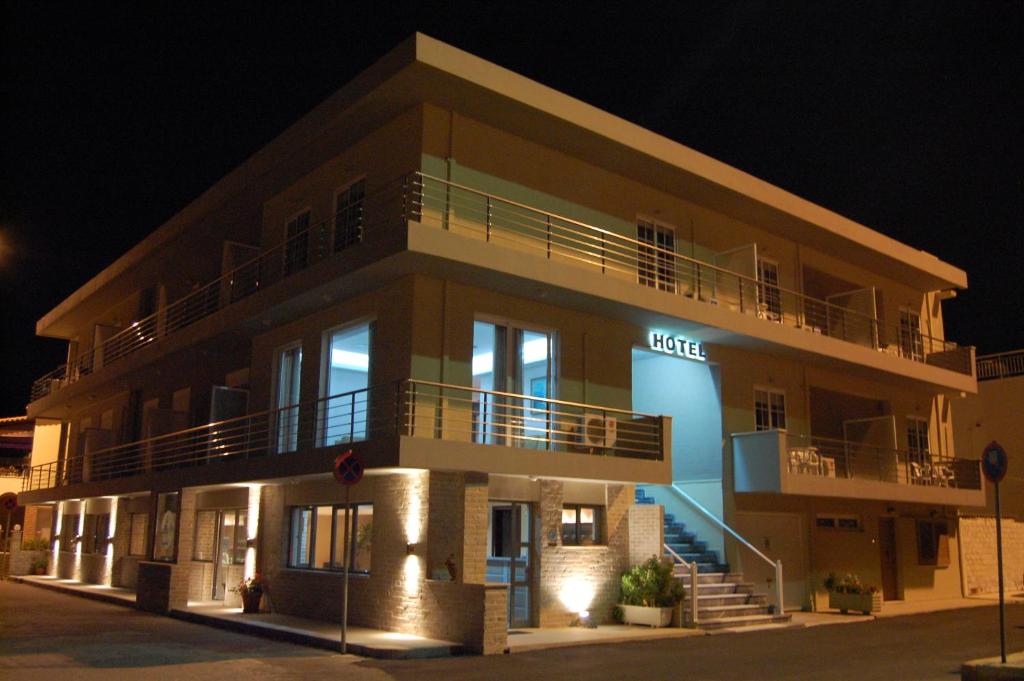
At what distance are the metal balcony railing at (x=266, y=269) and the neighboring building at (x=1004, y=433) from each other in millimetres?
22254

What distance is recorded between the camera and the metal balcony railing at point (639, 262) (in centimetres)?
1672

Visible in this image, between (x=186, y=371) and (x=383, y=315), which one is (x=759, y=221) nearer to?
(x=383, y=315)

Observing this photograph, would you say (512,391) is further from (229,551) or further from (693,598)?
(229,551)

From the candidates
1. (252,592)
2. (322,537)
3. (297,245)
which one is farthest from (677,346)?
(252,592)

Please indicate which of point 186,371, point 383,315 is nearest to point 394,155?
point 383,315

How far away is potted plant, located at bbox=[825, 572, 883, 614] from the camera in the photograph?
21000 mm

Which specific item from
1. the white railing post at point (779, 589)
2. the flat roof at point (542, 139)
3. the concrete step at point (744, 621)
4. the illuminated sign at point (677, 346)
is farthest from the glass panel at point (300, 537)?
the white railing post at point (779, 589)

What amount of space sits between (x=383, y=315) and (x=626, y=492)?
19.4 ft

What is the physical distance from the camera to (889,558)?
2495 centimetres

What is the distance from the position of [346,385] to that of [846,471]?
12.7 m

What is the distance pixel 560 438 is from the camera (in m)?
17.5

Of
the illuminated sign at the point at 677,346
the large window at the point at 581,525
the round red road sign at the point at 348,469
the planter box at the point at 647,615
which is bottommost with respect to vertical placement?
the planter box at the point at 647,615

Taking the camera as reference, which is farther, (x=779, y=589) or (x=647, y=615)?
(x=779, y=589)

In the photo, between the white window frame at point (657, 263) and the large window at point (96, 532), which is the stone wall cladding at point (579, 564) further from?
the large window at point (96, 532)
